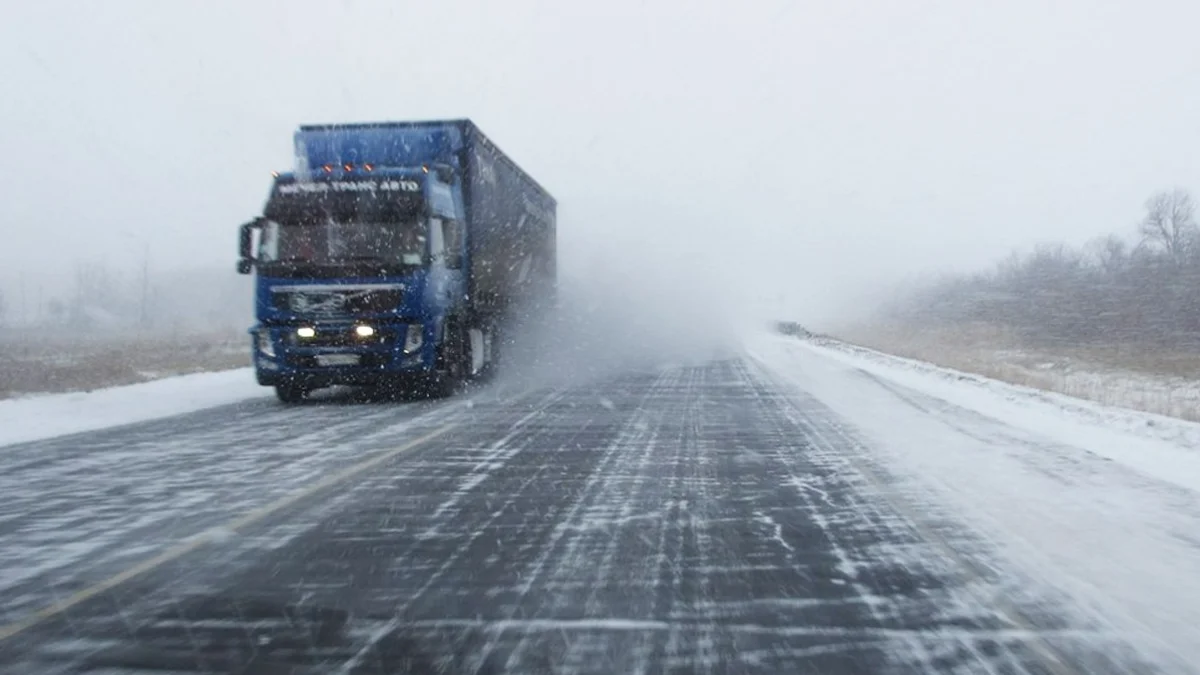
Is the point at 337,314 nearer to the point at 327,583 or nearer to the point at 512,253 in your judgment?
the point at 512,253

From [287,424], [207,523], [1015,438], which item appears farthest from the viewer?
[287,424]

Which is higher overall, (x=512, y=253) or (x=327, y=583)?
(x=512, y=253)

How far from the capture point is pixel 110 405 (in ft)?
48.2

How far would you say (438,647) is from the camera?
3.96m

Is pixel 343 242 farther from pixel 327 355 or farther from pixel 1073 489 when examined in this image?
pixel 1073 489

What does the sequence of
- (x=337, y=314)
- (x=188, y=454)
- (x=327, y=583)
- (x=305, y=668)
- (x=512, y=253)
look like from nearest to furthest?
1. (x=305, y=668)
2. (x=327, y=583)
3. (x=188, y=454)
4. (x=337, y=314)
5. (x=512, y=253)

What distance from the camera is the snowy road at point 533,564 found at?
392 cm

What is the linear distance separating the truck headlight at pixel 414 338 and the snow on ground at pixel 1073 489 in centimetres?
631

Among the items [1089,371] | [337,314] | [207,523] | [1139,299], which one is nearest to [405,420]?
[337,314]

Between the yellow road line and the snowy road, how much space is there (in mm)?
22

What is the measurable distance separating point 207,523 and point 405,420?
651 centimetres

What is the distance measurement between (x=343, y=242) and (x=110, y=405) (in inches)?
169

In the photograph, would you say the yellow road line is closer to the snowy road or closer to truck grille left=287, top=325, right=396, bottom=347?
the snowy road

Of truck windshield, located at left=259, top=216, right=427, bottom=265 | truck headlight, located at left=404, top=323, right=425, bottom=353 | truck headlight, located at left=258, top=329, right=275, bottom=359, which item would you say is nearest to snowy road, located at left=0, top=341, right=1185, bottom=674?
truck headlight, located at left=258, top=329, right=275, bottom=359
